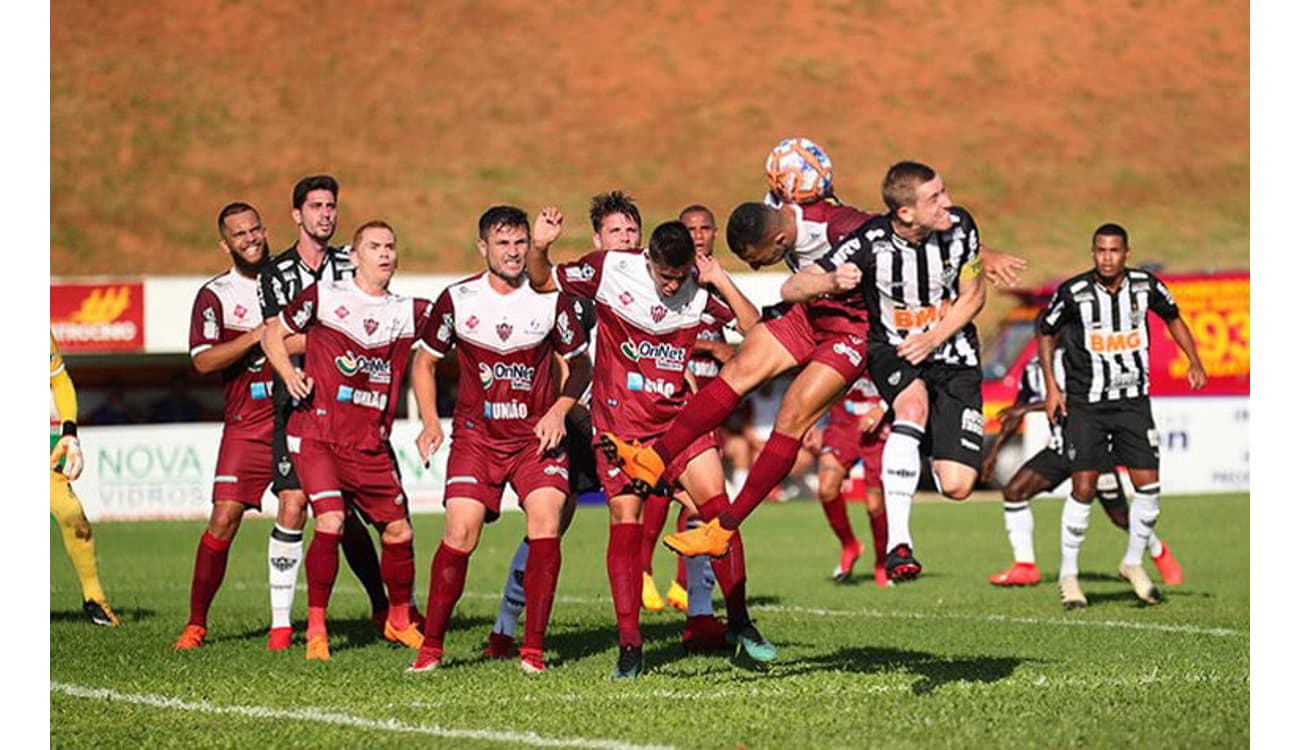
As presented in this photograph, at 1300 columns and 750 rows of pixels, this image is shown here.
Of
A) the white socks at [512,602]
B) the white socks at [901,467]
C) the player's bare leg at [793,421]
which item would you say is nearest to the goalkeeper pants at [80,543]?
the white socks at [512,602]

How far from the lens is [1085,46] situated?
82.2 metres

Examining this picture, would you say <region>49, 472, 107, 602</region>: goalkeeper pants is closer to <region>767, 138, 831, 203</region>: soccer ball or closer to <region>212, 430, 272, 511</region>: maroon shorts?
<region>212, 430, 272, 511</region>: maroon shorts

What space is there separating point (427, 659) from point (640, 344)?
1.98 meters

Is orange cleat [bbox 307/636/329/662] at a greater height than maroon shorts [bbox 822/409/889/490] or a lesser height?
lesser

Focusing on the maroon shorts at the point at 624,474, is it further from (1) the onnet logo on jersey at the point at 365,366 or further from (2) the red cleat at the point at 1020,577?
(2) the red cleat at the point at 1020,577

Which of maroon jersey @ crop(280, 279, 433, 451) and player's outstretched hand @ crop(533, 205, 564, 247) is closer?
player's outstretched hand @ crop(533, 205, 564, 247)

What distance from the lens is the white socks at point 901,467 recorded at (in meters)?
11.2

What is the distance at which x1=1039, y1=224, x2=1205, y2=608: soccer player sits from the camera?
584 inches

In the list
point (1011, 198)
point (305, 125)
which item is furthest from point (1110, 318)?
point (305, 125)

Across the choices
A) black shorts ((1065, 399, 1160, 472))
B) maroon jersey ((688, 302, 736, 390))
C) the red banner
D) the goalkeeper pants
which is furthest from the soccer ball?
the red banner

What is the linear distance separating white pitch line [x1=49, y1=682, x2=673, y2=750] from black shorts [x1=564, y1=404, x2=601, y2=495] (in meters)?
2.47

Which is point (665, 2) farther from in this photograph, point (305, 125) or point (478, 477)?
point (478, 477)

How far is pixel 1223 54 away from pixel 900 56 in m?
12.5

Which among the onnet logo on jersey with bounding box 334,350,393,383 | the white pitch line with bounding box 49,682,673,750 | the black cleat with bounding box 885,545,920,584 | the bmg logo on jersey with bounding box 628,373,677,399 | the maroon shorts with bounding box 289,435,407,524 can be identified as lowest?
the white pitch line with bounding box 49,682,673,750
